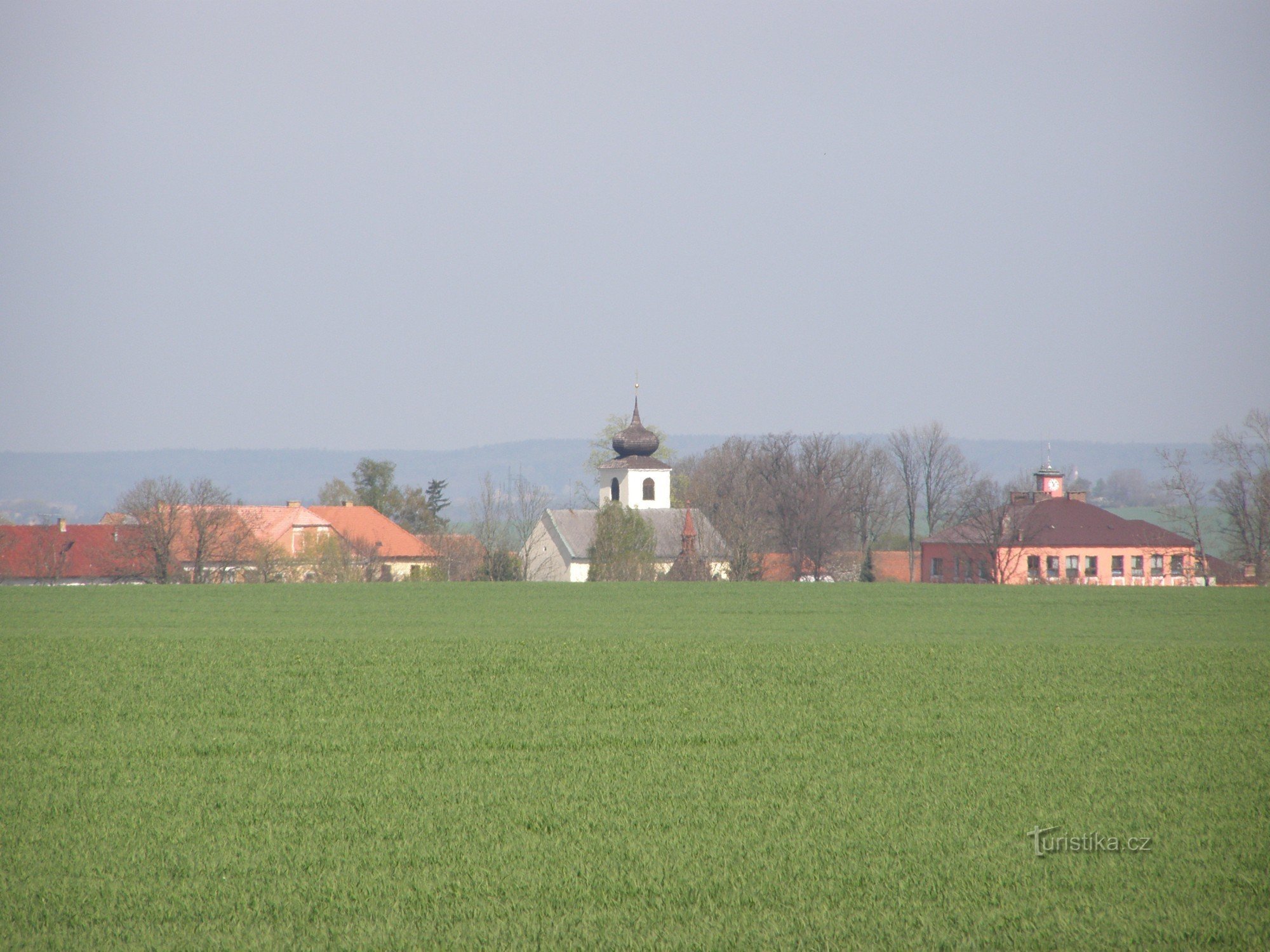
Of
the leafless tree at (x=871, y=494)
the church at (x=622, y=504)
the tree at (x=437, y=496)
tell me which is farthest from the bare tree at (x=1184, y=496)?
the tree at (x=437, y=496)

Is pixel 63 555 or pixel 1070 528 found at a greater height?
pixel 1070 528

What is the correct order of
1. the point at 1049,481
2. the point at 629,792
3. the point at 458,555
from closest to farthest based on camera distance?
the point at 629,792 < the point at 458,555 < the point at 1049,481

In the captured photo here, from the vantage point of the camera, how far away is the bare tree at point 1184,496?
6744 centimetres

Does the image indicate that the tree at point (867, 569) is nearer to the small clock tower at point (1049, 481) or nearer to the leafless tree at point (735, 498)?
the leafless tree at point (735, 498)

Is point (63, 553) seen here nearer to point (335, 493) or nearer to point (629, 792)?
point (335, 493)

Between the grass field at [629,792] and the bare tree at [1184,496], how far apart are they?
4716cm

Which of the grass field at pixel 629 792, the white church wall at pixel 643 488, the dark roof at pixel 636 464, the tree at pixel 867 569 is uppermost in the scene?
the dark roof at pixel 636 464

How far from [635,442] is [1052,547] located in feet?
97.4

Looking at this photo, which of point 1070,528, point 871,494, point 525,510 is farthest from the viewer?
point 871,494

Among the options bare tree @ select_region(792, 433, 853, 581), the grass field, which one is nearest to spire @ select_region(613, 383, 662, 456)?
bare tree @ select_region(792, 433, 853, 581)

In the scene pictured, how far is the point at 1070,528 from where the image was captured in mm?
92438

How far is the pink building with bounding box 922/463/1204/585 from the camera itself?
86.1m

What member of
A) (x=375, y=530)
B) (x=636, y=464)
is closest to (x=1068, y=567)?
(x=636, y=464)

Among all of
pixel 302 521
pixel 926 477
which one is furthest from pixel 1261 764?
pixel 926 477
